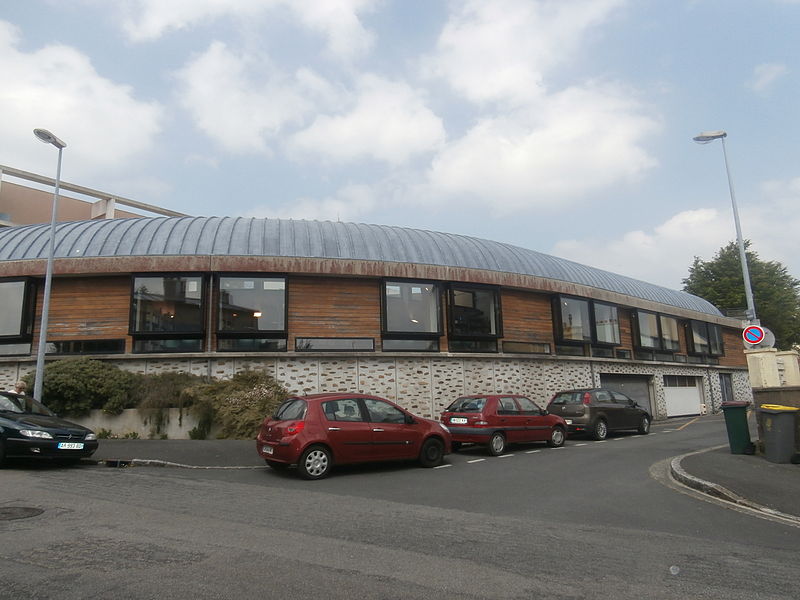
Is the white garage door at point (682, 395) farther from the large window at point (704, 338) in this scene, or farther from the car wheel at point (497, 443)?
the car wheel at point (497, 443)

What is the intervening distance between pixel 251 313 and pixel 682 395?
21.9 meters

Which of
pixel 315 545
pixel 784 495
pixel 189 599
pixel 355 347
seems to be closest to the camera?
pixel 189 599

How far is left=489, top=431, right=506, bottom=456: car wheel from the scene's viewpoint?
502 inches

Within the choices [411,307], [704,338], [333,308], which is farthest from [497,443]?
[704,338]

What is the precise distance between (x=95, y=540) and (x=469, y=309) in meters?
14.5

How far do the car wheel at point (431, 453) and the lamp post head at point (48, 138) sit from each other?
39.6 feet

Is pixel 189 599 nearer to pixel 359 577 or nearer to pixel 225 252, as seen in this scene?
pixel 359 577

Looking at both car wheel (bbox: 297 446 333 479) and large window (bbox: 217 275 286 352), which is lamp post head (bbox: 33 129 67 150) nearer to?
large window (bbox: 217 275 286 352)

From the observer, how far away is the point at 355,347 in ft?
56.2

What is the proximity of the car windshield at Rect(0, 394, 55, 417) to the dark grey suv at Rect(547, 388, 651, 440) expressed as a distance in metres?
13.1

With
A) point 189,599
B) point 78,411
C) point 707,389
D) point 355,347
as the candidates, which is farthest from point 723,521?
point 707,389

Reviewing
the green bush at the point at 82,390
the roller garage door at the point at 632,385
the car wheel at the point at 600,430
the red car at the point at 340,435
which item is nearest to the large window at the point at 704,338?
the roller garage door at the point at 632,385

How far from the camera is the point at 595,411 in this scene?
1630cm

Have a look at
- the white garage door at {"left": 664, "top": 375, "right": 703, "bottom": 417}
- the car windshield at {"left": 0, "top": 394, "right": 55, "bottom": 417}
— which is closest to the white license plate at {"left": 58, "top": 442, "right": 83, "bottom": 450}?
the car windshield at {"left": 0, "top": 394, "right": 55, "bottom": 417}
